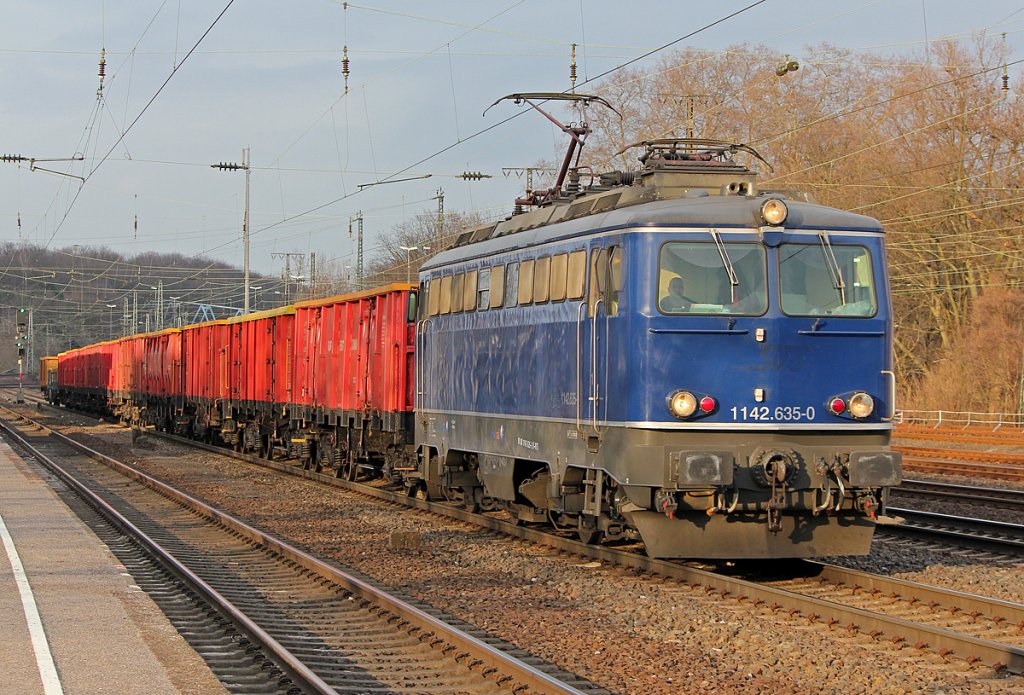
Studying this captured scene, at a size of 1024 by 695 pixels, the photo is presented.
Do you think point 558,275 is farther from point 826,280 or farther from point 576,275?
point 826,280

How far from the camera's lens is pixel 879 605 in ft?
35.1

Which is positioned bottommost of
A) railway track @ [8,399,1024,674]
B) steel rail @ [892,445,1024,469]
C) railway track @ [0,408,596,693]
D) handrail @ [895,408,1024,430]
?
railway track @ [0,408,596,693]

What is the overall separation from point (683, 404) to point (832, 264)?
6.28ft

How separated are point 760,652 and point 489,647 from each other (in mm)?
1925

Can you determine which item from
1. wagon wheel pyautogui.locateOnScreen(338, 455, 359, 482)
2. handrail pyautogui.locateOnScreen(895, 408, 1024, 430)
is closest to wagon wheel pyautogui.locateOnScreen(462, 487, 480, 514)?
wagon wheel pyautogui.locateOnScreen(338, 455, 359, 482)

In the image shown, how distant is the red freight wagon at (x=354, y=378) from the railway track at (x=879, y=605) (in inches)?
299

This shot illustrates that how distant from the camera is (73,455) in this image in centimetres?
3469

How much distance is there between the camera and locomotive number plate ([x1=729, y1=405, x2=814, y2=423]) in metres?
11.2

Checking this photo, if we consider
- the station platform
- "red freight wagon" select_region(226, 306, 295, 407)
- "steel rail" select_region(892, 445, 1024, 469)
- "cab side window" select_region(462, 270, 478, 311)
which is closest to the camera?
the station platform

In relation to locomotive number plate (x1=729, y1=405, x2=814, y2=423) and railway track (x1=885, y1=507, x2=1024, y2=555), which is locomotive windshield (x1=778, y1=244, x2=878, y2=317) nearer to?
locomotive number plate (x1=729, y1=405, x2=814, y2=423)

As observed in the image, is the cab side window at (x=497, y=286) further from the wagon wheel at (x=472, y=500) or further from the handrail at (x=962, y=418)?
the handrail at (x=962, y=418)

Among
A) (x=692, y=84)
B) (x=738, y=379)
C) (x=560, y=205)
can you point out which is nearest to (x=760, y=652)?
(x=738, y=379)

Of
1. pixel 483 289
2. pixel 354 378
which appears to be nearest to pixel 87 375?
pixel 354 378

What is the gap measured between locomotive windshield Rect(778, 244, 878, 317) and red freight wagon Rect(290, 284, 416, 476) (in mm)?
8167
